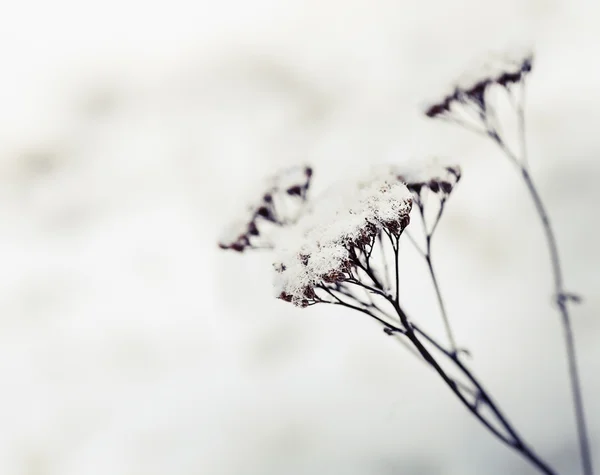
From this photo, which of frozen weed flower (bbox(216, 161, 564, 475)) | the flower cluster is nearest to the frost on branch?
frozen weed flower (bbox(216, 161, 564, 475))

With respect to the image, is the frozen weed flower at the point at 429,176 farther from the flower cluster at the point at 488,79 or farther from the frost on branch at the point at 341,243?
the flower cluster at the point at 488,79

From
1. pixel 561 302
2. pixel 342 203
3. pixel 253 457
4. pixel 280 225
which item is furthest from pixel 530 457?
pixel 253 457

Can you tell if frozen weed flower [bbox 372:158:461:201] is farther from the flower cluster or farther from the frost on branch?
the flower cluster

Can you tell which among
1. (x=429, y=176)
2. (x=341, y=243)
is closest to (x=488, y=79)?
(x=429, y=176)

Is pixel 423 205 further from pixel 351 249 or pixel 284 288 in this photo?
pixel 284 288

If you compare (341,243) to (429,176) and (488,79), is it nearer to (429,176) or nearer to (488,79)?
(429,176)

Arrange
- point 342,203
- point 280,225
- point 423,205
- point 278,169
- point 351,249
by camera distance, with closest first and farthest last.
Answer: point 351,249 < point 342,203 < point 423,205 < point 280,225 < point 278,169

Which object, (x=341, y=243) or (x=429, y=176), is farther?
(x=429, y=176)
